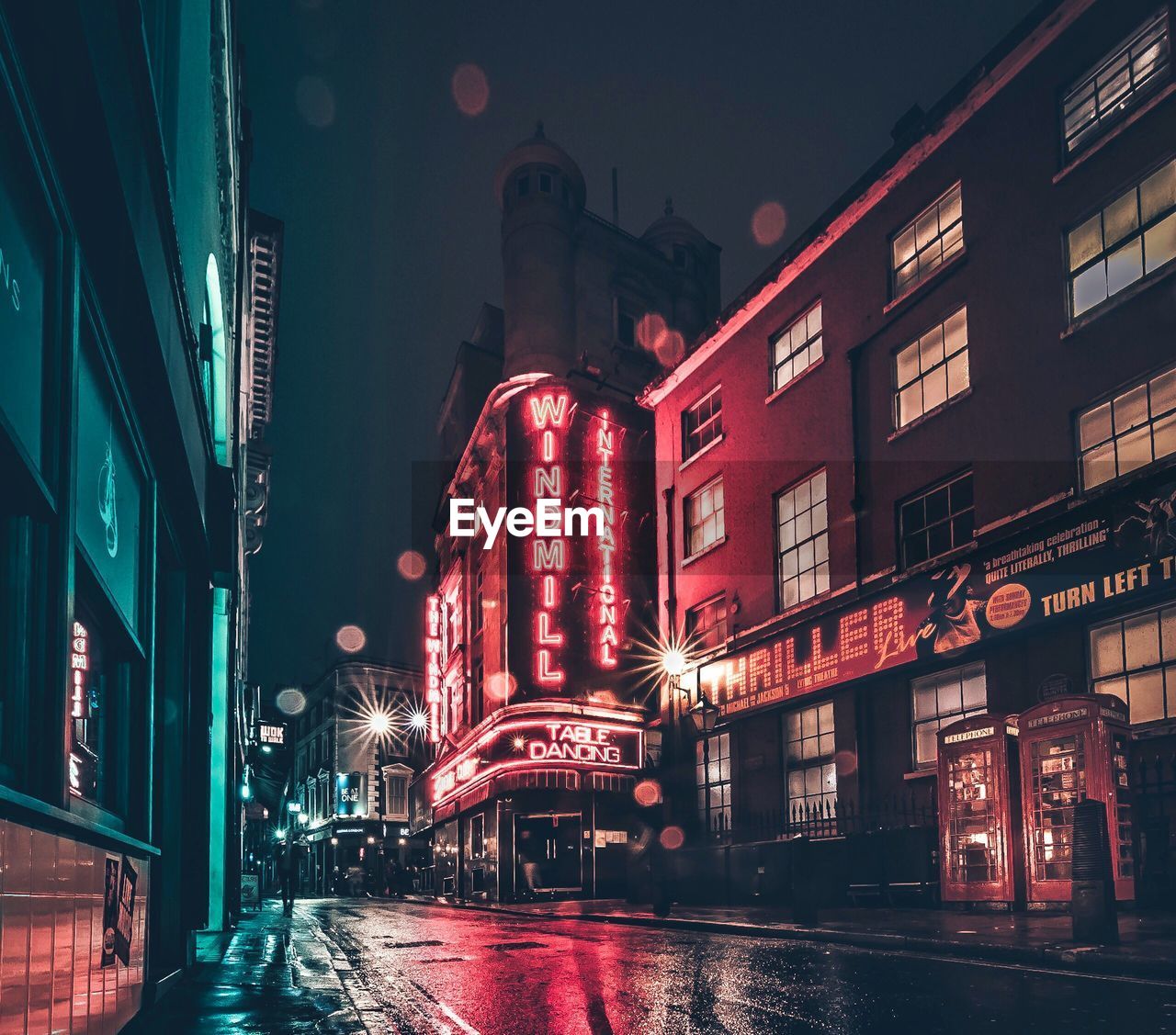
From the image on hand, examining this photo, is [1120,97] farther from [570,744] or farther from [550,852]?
[550,852]

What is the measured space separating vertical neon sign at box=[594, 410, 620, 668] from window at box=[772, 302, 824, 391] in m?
10.8

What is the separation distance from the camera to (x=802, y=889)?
16.4 m

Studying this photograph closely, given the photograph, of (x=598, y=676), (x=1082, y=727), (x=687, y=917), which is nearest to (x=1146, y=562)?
(x=1082, y=727)

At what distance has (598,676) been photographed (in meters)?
35.3

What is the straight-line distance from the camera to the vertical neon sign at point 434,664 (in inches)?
Answer: 1945

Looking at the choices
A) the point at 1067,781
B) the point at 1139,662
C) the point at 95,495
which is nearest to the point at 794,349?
the point at 1139,662

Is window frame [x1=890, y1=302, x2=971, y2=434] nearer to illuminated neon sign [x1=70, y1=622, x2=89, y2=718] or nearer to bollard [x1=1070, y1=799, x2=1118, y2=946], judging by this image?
bollard [x1=1070, y1=799, x2=1118, y2=946]

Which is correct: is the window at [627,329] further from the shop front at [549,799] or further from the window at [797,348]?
the window at [797,348]

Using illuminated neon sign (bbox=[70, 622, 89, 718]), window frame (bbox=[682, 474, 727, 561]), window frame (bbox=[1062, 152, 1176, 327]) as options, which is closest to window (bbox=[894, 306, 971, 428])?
window frame (bbox=[1062, 152, 1176, 327])

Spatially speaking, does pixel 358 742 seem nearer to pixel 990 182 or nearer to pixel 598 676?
pixel 598 676

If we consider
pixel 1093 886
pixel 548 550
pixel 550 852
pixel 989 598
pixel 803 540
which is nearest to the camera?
pixel 1093 886

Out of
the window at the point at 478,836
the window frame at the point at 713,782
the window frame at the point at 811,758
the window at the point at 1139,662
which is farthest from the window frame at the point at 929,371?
the window at the point at 478,836

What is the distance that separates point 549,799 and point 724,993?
27543mm

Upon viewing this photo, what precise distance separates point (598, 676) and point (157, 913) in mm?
24586
